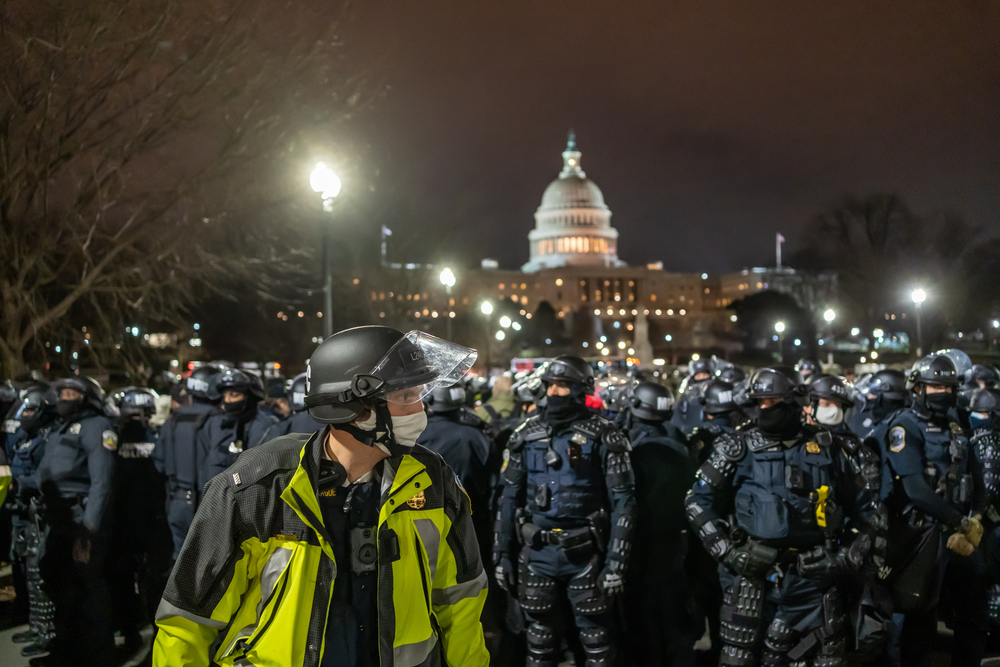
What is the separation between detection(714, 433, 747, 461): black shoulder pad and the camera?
14.2 feet

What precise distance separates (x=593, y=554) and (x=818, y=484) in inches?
54.0

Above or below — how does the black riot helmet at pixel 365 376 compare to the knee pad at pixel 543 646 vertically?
above

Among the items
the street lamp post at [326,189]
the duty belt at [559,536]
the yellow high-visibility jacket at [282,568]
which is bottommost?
the duty belt at [559,536]

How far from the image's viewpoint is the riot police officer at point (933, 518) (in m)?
4.95

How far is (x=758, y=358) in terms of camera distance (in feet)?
191

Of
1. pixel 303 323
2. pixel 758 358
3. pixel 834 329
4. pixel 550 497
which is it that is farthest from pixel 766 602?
pixel 834 329

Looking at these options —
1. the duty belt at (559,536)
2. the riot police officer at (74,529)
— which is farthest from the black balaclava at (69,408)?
the duty belt at (559,536)

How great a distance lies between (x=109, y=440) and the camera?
17.3 ft

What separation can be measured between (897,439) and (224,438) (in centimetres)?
498

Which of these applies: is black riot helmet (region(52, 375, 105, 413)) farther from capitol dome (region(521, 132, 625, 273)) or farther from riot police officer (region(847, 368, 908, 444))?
capitol dome (region(521, 132, 625, 273))

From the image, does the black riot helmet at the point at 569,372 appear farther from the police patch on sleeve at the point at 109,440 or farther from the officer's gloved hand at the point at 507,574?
the police patch on sleeve at the point at 109,440

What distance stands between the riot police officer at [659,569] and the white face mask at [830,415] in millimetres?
1353

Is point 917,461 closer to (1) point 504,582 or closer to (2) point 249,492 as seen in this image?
(1) point 504,582

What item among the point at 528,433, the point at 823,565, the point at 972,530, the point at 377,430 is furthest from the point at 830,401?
the point at 377,430
